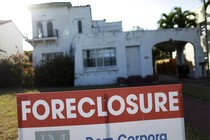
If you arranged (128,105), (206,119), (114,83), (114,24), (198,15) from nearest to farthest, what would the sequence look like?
1. (128,105)
2. (206,119)
3. (114,83)
4. (198,15)
5. (114,24)

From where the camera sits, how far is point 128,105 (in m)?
2.82

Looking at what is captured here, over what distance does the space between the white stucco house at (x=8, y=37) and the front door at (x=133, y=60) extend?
52.1 feet

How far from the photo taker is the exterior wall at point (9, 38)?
39062 millimetres

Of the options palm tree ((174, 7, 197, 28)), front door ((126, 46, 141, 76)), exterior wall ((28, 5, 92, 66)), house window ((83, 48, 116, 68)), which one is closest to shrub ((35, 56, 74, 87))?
house window ((83, 48, 116, 68))

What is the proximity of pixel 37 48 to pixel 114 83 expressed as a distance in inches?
422

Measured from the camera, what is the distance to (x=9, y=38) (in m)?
41.2

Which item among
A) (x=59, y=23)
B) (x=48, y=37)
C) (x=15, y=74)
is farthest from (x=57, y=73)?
(x=59, y=23)

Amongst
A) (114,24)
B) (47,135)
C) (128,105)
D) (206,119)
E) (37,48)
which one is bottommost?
(206,119)

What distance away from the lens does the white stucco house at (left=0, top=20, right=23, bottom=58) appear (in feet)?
128

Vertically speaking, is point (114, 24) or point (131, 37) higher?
point (114, 24)

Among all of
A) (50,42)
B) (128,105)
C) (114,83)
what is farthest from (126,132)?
(50,42)

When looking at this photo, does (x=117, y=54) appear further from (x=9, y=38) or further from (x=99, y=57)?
(x=9, y=38)

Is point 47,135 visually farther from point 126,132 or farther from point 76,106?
point 126,132

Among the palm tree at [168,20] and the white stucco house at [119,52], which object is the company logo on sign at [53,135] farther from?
the palm tree at [168,20]
